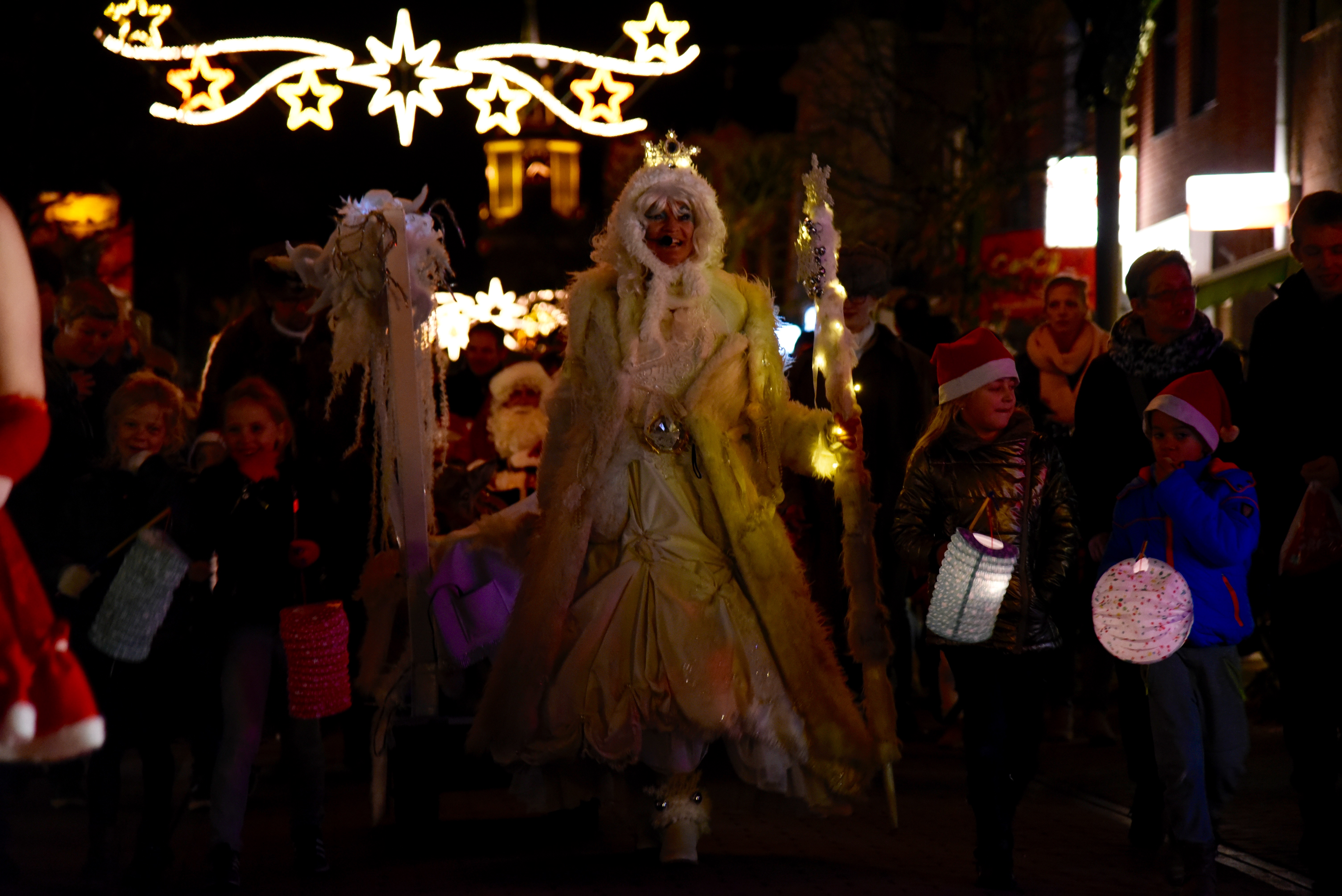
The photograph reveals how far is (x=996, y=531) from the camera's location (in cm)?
614

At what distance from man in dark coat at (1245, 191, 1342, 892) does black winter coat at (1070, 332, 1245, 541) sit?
10 centimetres

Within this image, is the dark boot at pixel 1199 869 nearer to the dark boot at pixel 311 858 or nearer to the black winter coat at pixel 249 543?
the dark boot at pixel 311 858

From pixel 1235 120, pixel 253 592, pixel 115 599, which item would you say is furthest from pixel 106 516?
pixel 1235 120

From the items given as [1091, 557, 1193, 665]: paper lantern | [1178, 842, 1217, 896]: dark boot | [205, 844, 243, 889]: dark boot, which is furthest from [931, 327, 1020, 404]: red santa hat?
[205, 844, 243, 889]: dark boot

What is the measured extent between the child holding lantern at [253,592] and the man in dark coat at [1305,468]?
3.48 m

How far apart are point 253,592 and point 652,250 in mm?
1917

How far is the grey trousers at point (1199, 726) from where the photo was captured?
19.1 feet

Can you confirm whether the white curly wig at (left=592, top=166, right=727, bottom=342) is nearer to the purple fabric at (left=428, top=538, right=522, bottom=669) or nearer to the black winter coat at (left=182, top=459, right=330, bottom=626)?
the purple fabric at (left=428, top=538, right=522, bottom=669)

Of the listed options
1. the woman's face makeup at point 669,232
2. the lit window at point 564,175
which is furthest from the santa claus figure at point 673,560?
the lit window at point 564,175

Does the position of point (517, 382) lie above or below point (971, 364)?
below

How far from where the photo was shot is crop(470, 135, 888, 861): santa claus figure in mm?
6125

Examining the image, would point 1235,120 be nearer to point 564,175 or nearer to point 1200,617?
point 1200,617

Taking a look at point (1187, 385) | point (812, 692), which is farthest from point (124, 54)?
point (1187, 385)

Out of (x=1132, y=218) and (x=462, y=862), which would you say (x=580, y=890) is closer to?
(x=462, y=862)
